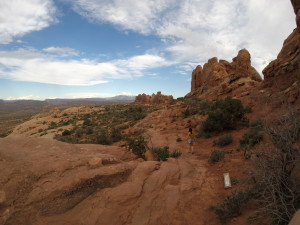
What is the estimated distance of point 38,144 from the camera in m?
5.97

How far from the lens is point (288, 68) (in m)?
15.2

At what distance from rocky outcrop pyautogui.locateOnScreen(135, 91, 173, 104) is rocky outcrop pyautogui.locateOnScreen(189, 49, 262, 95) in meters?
12.5

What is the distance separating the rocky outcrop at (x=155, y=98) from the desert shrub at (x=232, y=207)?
45640mm

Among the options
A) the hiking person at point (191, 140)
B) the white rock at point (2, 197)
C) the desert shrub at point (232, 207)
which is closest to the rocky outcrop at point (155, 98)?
the hiking person at point (191, 140)

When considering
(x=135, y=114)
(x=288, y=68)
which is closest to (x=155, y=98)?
(x=135, y=114)

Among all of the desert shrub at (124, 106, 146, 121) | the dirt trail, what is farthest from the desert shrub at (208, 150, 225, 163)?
the desert shrub at (124, 106, 146, 121)

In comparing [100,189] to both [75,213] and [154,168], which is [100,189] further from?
[154,168]

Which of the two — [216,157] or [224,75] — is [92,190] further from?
[224,75]

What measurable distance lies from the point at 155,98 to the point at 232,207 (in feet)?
176

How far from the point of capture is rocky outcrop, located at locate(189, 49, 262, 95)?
2738 cm

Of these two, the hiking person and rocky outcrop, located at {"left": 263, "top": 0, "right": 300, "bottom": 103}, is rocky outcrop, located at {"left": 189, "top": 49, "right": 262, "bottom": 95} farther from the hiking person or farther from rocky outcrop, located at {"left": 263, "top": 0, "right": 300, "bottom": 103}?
the hiking person

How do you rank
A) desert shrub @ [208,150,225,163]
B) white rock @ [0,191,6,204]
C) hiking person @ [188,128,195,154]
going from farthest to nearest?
hiking person @ [188,128,195,154] < desert shrub @ [208,150,225,163] < white rock @ [0,191,6,204]

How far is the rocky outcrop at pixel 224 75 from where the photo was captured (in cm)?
2738

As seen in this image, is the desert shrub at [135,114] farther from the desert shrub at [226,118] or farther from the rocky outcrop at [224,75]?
the desert shrub at [226,118]
